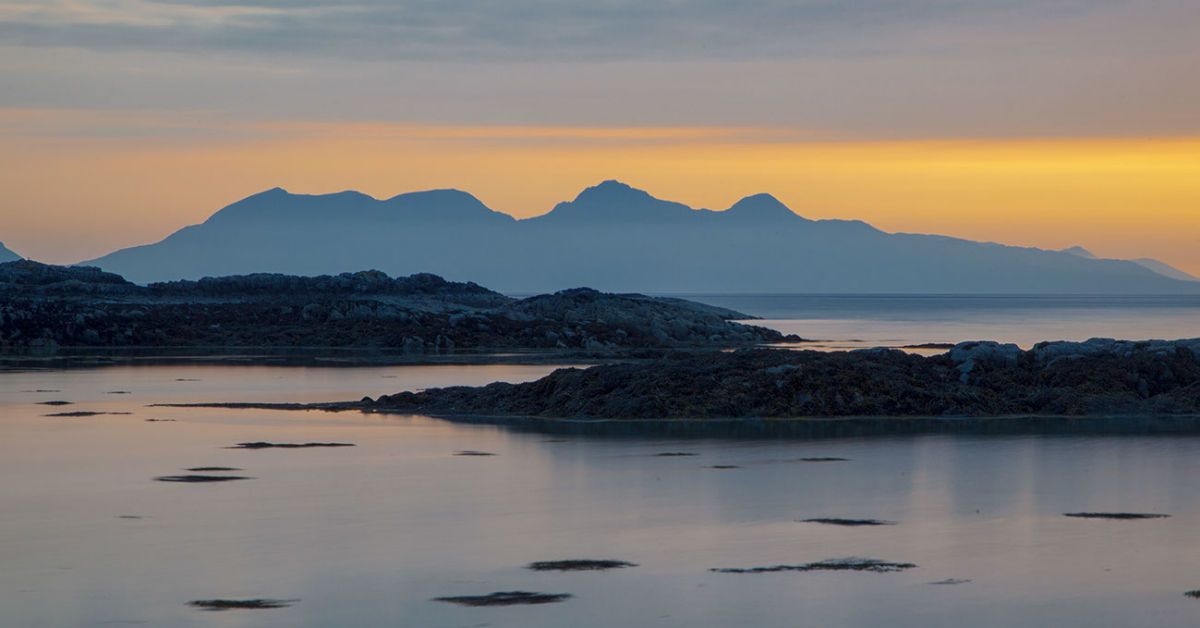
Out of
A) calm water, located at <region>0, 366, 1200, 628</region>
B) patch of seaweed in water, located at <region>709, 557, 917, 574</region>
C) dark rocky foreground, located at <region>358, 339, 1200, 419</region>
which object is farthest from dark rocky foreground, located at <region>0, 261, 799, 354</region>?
patch of seaweed in water, located at <region>709, 557, 917, 574</region>

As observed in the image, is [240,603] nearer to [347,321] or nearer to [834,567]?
[834,567]

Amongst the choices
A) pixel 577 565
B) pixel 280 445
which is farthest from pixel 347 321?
pixel 577 565

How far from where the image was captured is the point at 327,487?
22703mm

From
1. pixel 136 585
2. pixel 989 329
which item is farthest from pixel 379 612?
pixel 989 329

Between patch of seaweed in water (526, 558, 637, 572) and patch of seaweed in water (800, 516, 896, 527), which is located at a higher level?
patch of seaweed in water (800, 516, 896, 527)

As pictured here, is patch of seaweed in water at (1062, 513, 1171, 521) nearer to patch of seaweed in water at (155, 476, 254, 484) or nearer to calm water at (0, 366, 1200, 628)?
calm water at (0, 366, 1200, 628)

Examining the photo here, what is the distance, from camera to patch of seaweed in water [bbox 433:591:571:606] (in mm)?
14781

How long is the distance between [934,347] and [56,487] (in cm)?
5437

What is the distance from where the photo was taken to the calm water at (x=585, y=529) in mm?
14562

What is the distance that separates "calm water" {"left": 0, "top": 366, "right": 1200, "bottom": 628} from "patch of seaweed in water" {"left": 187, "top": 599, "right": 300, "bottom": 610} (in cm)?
18

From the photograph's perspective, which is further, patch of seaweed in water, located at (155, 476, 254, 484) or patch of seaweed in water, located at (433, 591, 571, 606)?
patch of seaweed in water, located at (155, 476, 254, 484)

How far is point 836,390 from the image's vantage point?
114ft

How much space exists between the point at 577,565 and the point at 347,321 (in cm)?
6070

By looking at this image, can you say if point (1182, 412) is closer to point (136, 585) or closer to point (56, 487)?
point (56, 487)
